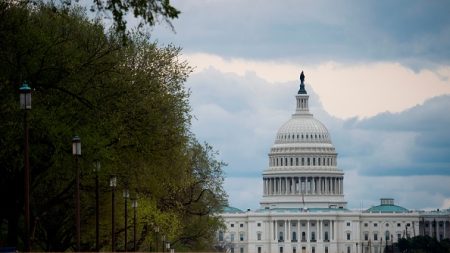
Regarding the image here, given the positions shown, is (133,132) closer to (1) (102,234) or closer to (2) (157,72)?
(2) (157,72)

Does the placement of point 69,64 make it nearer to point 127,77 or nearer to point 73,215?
point 127,77

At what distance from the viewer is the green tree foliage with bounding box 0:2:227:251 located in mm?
61281

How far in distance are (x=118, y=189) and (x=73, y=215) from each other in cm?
313

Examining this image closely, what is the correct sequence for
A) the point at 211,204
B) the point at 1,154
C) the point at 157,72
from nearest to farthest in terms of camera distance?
the point at 1,154 → the point at 157,72 → the point at 211,204

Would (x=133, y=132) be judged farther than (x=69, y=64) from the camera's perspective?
Yes

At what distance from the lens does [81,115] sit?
2502 inches

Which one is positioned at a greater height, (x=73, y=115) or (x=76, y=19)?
(x=76, y=19)

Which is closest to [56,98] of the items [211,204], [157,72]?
[157,72]

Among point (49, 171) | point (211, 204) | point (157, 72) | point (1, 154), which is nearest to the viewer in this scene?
point (1, 154)

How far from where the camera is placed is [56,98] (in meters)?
62.9

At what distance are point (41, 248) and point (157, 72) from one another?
10558 mm

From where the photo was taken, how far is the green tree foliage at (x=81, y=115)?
61.3m

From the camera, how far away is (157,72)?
2943 inches

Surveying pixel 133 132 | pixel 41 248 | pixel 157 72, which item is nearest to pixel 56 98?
pixel 133 132
